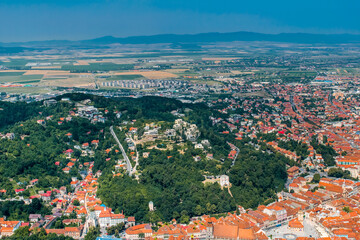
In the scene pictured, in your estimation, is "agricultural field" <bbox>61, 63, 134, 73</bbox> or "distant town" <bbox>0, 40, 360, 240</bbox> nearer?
"distant town" <bbox>0, 40, 360, 240</bbox>

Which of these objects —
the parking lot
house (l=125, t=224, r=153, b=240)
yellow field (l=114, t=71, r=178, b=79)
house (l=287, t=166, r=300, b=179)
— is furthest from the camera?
yellow field (l=114, t=71, r=178, b=79)

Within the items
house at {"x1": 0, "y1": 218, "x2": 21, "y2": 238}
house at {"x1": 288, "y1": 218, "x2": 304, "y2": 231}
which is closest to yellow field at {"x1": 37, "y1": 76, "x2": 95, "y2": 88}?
house at {"x1": 0, "y1": 218, "x2": 21, "y2": 238}

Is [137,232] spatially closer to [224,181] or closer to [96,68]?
[224,181]

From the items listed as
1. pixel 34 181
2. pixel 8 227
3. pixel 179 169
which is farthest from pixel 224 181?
pixel 8 227

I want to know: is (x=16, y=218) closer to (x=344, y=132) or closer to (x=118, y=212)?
(x=118, y=212)

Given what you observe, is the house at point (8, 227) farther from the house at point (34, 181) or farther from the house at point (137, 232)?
the house at point (137, 232)

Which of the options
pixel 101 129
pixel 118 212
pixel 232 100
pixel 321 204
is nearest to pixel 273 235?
pixel 321 204

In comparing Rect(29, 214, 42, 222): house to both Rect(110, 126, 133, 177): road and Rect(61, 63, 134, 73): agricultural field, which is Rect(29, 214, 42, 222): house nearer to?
Rect(110, 126, 133, 177): road

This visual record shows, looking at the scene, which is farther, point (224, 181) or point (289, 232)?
point (224, 181)

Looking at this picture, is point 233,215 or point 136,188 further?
point 136,188

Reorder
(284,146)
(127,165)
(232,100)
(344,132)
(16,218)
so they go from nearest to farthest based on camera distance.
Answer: (16,218), (127,165), (284,146), (344,132), (232,100)

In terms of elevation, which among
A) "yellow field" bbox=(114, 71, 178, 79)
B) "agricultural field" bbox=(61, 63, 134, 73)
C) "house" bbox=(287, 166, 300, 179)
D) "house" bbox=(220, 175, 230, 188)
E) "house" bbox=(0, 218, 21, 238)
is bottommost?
"agricultural field" bbox=(61, 63, 134, 73)
